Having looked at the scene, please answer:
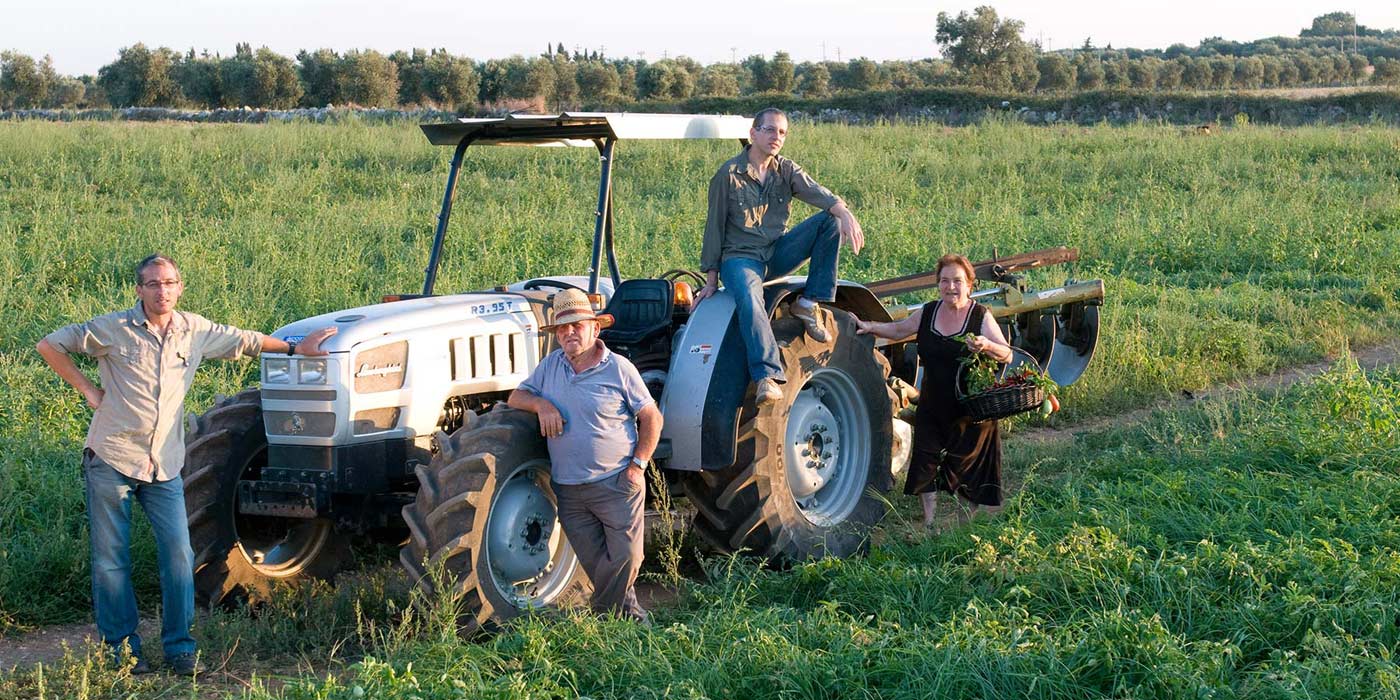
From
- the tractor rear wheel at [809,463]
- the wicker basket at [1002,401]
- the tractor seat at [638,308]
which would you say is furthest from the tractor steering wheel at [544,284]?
the wicker basket at [1002,401]

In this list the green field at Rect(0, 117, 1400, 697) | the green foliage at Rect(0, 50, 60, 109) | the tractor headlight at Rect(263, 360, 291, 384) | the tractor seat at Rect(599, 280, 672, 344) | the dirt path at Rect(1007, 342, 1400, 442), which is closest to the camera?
the green field at Rect(0, 117, 1400, 697)

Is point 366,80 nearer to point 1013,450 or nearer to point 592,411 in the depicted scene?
point 1013,450

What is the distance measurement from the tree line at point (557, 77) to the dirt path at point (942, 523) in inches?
1216

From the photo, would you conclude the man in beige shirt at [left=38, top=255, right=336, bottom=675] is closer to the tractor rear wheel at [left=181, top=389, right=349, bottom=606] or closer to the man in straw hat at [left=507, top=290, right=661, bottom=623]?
the tractor rear wheel at [left=181, top=389, right=349, bottom=606]

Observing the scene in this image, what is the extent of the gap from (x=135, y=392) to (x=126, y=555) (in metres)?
0.69

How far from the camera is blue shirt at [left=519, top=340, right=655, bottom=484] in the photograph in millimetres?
5668

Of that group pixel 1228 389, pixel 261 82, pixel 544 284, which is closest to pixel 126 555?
pixel 544 284

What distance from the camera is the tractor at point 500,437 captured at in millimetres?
5625

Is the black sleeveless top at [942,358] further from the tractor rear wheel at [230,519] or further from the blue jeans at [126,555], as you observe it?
the blue jeans at [126,555]

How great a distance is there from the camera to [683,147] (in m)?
22.2

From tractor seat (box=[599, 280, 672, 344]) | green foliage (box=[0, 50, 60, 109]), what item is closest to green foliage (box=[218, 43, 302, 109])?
green foliage (box=[0, 50, 60, 109])

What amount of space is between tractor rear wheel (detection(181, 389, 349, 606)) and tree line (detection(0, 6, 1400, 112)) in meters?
34.0

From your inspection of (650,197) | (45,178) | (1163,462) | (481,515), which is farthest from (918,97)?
(481,515)

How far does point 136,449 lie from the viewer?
547 centimetres
